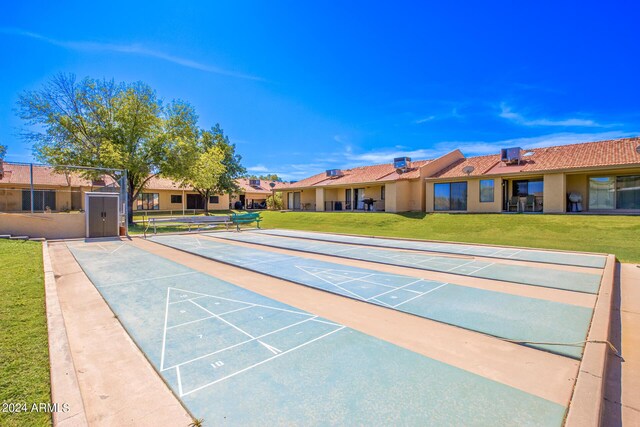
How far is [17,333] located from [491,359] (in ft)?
20.0

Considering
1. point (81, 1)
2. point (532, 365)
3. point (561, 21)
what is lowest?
point (532, 365)

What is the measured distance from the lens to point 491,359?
3748 mm

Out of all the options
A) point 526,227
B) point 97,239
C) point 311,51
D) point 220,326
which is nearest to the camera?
point 220,326

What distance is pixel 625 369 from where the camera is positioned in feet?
11.8

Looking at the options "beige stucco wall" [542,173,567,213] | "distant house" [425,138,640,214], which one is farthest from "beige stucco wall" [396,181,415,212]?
"beige stucco wall" [542,173,567,213]

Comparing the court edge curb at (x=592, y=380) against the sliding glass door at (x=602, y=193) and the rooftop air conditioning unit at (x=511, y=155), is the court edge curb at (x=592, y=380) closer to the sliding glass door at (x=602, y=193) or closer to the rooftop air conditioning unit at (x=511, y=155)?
the sliding glass door at (x=602, y=193)

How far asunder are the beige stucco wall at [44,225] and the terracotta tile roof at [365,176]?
21.5 meters

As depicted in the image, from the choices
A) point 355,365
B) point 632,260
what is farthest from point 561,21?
point 355,365

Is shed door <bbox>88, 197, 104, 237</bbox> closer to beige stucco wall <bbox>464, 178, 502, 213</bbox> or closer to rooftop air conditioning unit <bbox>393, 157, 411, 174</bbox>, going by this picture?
rooftop air conditioning unit <bbox>393, 157, 411, 174</bbox>

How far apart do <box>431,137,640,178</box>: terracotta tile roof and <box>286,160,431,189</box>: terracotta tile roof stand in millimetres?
3214

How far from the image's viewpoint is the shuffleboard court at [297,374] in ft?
8.88

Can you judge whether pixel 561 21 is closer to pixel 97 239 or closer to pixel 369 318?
pixel 369 318

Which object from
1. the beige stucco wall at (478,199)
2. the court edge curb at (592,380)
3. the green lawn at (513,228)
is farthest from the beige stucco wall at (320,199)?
the court edge curb at (592,380)

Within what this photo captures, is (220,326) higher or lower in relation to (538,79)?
lower
